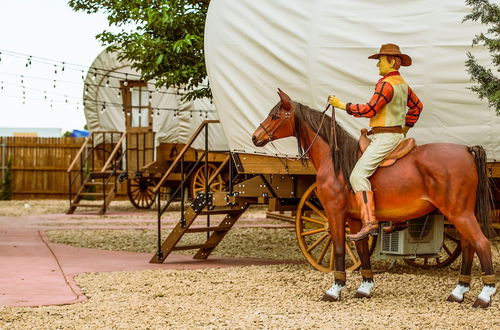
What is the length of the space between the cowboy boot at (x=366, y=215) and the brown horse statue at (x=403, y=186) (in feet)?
0.58

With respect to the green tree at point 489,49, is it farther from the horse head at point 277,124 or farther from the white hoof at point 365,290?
the white hoof at point 365,290

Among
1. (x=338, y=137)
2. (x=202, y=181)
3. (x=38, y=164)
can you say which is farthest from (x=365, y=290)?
(x=38, y=164)

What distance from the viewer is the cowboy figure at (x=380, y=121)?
727cm

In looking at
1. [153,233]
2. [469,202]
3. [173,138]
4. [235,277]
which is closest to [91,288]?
[235,277]

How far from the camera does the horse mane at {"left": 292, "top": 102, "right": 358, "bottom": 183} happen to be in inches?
299

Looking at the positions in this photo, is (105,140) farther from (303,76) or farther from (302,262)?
(303,76)

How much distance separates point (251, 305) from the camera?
7250 millimetres

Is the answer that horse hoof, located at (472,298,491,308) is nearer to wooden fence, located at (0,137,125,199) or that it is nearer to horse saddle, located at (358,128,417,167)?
horse saddle, located at (358,128,417,167)

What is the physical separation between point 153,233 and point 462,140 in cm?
789

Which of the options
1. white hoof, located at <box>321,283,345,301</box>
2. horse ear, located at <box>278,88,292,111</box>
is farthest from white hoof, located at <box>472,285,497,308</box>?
horse ear, located at <box>278,88,292,111</box>

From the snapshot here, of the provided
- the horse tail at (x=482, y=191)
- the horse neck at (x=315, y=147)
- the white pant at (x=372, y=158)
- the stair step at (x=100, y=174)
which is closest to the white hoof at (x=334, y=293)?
the white pant at (x=372, y=158)

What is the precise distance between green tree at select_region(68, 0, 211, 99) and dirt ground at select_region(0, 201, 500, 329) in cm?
324

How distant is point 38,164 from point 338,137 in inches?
762

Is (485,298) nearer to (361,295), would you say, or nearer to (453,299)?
(453,299)
